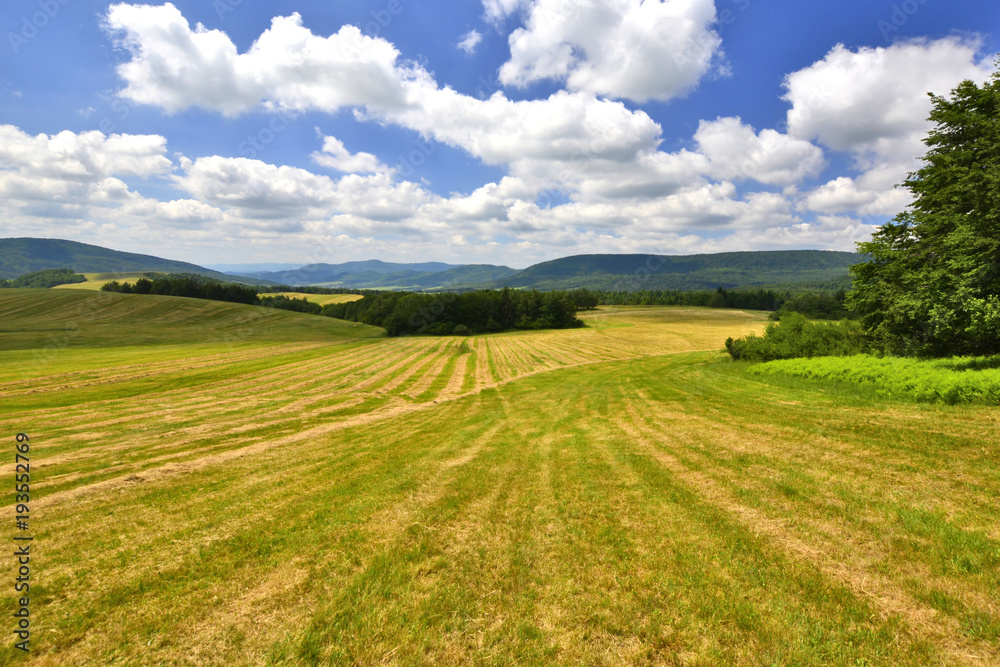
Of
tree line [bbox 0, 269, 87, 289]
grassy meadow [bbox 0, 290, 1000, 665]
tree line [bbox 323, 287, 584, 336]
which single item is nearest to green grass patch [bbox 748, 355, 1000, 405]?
grassy meadow [bbox 0, 290, 1000, 665]

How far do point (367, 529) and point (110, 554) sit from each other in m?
4.53

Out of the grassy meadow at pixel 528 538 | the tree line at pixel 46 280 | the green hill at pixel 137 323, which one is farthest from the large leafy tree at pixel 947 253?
the tree line at pixel 46 280

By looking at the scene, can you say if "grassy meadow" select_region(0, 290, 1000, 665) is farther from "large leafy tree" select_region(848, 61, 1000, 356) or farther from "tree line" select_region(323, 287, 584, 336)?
"tree line" select_region(323, 287, 584, 336)

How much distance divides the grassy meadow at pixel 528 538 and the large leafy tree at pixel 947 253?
7.07 metres

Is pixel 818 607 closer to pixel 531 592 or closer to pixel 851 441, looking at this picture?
pixel 531 592

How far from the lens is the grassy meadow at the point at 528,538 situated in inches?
192

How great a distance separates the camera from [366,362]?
167 ft

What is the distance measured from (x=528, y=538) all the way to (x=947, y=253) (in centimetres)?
2835

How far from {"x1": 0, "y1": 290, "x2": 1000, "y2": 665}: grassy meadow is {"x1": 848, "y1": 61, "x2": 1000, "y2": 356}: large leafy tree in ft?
23.2

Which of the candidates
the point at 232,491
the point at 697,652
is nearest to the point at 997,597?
the point at 697,652

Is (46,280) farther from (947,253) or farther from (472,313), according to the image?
(947,253)

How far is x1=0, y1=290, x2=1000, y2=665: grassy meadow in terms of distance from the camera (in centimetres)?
488

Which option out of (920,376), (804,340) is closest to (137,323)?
(804,340)

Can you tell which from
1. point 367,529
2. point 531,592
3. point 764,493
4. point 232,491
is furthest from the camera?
point 232,491
